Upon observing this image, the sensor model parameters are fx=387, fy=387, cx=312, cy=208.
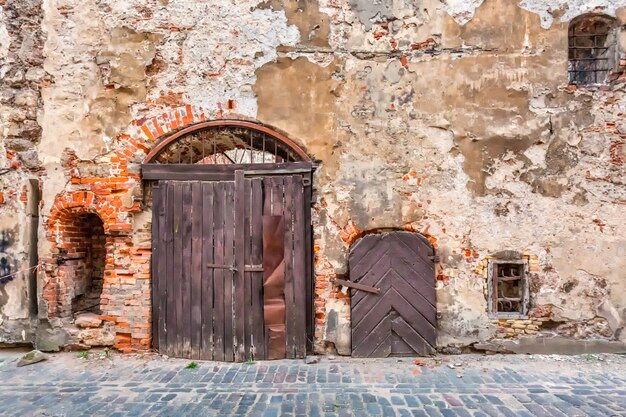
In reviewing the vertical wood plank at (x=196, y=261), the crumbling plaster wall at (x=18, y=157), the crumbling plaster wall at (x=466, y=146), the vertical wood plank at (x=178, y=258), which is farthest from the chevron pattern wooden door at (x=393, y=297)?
the crumbling plaster wall at (x=18, y=157)

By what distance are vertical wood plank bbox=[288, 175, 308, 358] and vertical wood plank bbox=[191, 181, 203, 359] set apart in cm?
118

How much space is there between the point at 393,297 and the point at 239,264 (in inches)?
76.3

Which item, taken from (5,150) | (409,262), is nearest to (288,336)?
(409,262)

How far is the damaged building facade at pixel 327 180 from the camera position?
476 cm

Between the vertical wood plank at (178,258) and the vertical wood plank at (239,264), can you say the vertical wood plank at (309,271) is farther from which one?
the vertical wood plank at (178,258)

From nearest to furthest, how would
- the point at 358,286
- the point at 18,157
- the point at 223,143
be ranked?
the point at 358,286
the point at 18,157
the point at 223,143

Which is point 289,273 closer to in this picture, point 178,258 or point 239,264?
point 239,264

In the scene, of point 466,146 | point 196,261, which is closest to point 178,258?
point 196,261

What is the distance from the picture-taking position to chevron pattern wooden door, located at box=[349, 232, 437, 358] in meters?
4.71

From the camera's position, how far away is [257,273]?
4.78 m

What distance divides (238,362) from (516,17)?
552 centimetres

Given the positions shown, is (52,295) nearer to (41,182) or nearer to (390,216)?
(41,182)

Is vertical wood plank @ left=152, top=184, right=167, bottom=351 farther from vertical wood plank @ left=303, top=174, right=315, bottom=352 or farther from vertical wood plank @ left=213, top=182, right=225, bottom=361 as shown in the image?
vertical wood plank @ left=303, top=174, right=315, bottom=352

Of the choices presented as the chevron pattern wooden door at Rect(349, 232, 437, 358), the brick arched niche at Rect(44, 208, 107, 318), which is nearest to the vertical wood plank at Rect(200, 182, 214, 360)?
the brick arched niche at Rect(44, 208, 107, 318)
